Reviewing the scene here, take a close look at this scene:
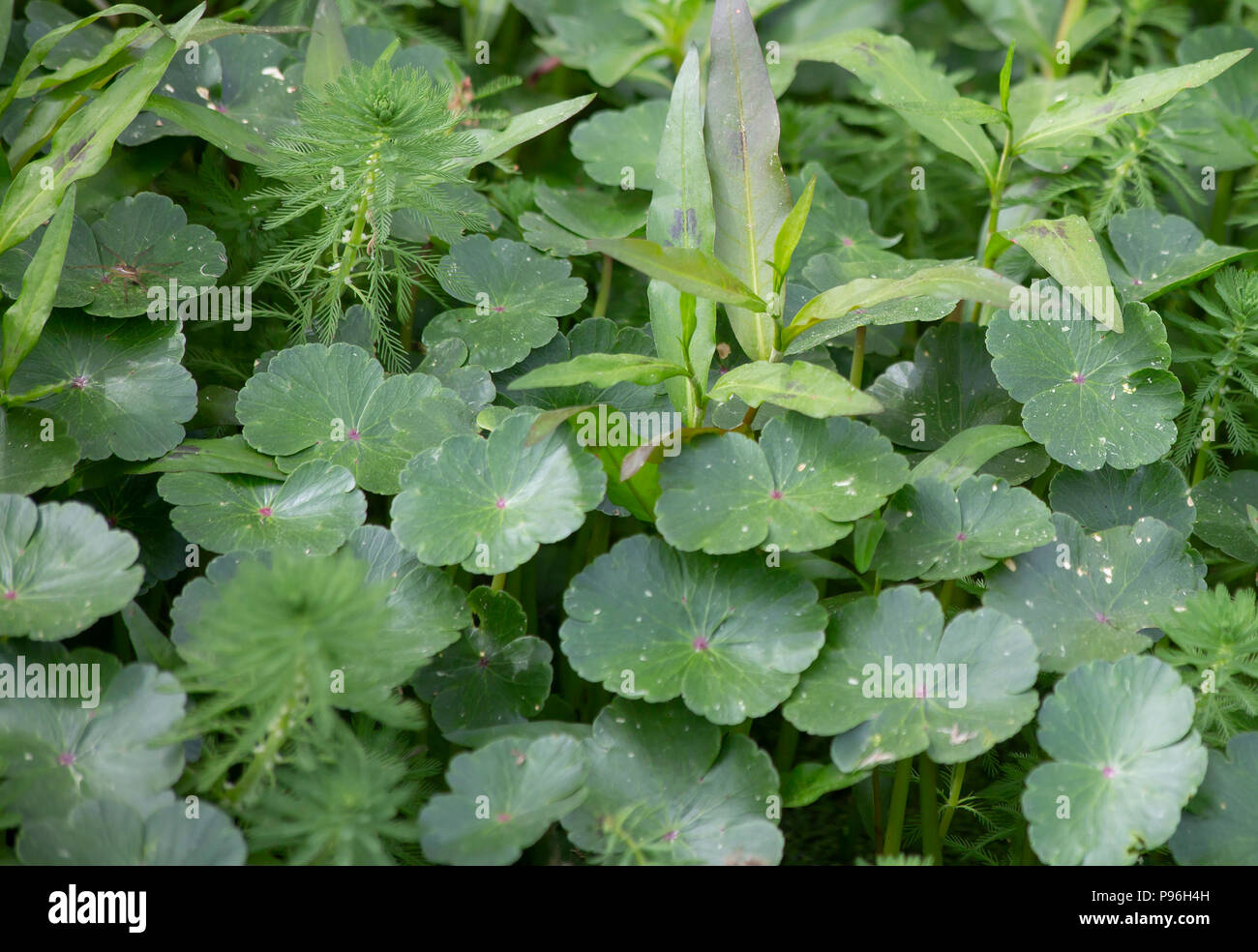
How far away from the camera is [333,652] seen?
0.94 m

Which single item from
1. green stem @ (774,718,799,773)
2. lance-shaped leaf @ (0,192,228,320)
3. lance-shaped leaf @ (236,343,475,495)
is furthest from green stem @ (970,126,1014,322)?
lance-shaped leaf @ (0,192,228,320)

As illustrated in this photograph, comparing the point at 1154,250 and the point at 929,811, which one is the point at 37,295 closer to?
the point at 929,811

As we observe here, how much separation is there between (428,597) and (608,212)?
31.6 inches

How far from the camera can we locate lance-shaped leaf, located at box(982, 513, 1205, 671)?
1.20 meters

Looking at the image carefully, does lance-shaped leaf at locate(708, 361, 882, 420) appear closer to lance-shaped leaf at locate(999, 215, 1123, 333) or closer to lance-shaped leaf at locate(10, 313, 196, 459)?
lance-shaped leaf at locate(999, 215, 1123, 333)

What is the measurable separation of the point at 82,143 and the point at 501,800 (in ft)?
3.17

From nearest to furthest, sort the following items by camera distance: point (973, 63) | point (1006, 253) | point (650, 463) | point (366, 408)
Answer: point (650, 463), point (366, 408), point (1006, 253), point (973, 63)

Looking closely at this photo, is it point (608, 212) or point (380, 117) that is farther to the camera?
point (608, 212)

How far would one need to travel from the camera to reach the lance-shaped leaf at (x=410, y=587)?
120 centimetres

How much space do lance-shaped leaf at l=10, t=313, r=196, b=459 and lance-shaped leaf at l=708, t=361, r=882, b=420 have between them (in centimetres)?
68

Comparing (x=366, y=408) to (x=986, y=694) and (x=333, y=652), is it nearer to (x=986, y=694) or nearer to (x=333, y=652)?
(x=333, y=652)

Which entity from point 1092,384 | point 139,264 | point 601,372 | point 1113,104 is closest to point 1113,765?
point 1092,384

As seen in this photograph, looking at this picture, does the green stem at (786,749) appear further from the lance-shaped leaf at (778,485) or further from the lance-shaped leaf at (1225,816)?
the lance-shaped leaf at (1225,816)

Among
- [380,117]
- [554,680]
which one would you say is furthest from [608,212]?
[554,680]
